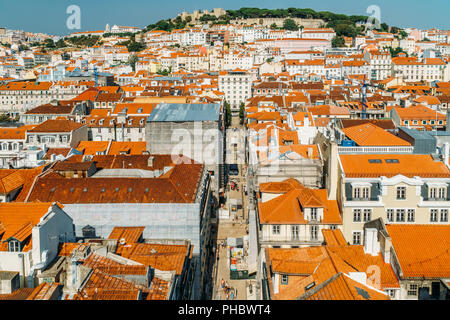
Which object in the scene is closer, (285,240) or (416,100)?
(285,240)

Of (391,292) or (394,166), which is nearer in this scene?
(391,292)

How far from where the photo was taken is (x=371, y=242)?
14992 millimetres

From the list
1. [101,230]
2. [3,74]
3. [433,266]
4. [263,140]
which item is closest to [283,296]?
[433,266]

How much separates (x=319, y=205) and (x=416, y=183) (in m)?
3.76

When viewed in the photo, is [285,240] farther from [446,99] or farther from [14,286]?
[446,99]

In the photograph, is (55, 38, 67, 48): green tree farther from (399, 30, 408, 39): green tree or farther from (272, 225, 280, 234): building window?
(272, 225, 280, 234): building window

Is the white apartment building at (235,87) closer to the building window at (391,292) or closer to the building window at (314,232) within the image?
the building window at (314,232)

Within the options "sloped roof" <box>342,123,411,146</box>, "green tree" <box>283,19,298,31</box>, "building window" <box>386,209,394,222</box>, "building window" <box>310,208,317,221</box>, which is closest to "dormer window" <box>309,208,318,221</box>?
"building window" <box>310,208,317,221</box>

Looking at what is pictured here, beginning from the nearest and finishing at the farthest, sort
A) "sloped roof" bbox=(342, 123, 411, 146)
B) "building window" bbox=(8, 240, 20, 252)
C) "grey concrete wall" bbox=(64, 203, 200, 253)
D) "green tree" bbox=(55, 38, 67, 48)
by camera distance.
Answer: "building window" bbox=(8, 240, 20, 252) → "grey concrete wall" bbox=(64, 203, 200, 253) → "sloped roof" bbox=(342, 123, 411, 146) → "green tree" bbox=(55, 38, 67, 48)

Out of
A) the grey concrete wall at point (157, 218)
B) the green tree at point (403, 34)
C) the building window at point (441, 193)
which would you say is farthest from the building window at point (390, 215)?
the green tree at point (403, 34)

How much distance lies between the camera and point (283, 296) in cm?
1248

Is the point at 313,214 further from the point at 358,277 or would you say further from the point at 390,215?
the point at 358,277

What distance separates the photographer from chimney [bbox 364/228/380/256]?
14.9m

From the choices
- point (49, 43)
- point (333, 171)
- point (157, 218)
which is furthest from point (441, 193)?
point (49, 43)
